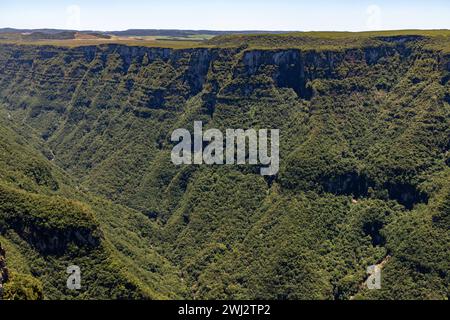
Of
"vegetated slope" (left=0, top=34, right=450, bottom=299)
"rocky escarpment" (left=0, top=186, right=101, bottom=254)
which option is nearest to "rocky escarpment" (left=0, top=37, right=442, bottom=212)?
"vegetated slope" (left=0, top=34, right=450, bottom=299)

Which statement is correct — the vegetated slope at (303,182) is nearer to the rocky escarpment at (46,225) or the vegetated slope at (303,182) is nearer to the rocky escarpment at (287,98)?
the rocky escarpment at (287,98)

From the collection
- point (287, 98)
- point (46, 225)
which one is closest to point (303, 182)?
point (287, 98)

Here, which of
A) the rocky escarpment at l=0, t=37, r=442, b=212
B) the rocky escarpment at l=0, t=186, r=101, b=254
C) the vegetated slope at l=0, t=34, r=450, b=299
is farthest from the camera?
the rocky escarpment at l=0, t=37, r=442, b=212

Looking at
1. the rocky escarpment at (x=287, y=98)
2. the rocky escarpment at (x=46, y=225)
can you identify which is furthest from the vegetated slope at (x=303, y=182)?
the rocky escarpment at (x=46, y=225)

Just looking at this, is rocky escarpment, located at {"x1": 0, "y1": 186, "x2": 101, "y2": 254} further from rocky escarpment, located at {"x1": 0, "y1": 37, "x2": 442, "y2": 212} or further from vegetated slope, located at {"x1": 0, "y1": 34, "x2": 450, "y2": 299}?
rocky escarpment, located at {"x1": 0, "y1": 37, "x2": 442, "y2": 212}

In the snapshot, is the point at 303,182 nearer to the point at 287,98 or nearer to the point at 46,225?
the point at 287,98

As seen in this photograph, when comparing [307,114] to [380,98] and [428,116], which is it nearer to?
[380,98]

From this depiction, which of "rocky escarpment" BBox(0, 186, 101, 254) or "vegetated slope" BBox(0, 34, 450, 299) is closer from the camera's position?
"rocky escarpment" BBox(0, 186, 101, 254)

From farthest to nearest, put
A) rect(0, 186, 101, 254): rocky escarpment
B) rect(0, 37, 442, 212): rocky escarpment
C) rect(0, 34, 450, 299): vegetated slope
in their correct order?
rect(0, 37, 442, 212): rocky escarpment, rect(0, 34, 450, 299): vegetated slope, rect(0, 186, 101, 254): rocky escarpment
